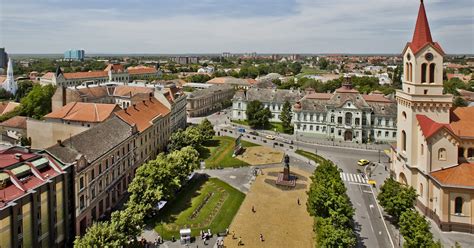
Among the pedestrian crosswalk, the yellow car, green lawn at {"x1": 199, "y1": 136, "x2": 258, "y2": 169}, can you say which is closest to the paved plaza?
green lawn at {"x1": 199, "y1": 136, "x2": 258, "y2": 169}

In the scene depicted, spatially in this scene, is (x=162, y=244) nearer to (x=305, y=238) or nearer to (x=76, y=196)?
(x=76, y=196)

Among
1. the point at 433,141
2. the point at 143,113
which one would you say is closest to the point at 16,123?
the point at 143,113

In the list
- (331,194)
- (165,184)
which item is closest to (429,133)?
(331,194)

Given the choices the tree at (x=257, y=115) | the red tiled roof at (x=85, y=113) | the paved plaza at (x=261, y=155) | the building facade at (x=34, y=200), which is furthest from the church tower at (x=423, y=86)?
the red tiled roof at (x=85, y=113)

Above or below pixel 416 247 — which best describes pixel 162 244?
below

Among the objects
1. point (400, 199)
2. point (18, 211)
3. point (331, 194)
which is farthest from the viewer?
point (400, 199)

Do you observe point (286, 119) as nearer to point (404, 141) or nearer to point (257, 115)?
point (257, 115)

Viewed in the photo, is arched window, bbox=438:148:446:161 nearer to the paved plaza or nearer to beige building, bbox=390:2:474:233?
beige building, bbox=390:2:474:233
